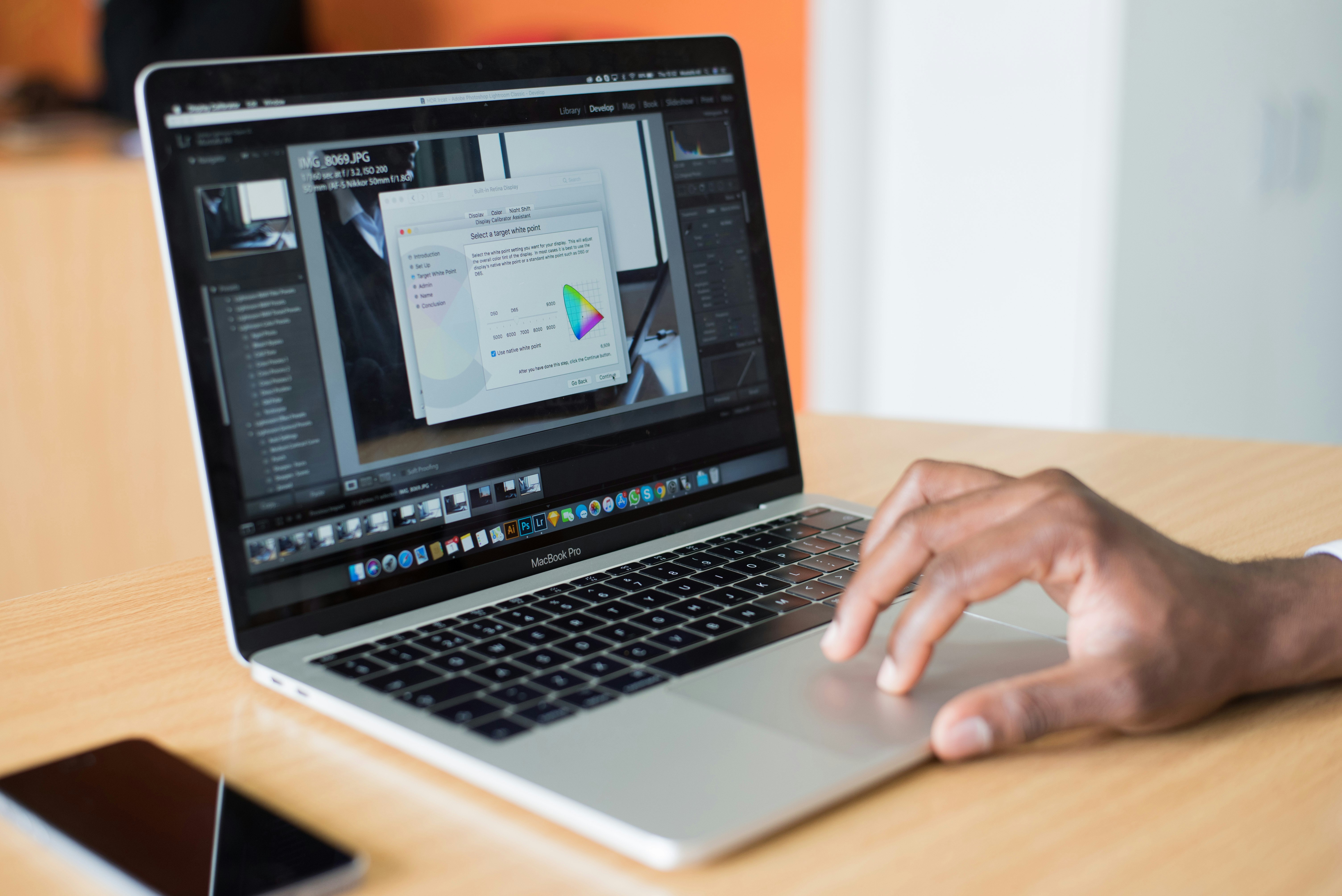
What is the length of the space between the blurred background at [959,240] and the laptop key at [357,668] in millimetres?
1779

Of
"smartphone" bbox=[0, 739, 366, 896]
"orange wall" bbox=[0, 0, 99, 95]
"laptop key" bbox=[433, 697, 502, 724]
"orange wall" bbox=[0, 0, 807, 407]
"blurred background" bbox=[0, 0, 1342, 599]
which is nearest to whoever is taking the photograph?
"smartphone" bbox=[0, 739, 366, 896]

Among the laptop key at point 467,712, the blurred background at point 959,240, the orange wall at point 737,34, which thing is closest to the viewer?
the laptop key at point 467,712

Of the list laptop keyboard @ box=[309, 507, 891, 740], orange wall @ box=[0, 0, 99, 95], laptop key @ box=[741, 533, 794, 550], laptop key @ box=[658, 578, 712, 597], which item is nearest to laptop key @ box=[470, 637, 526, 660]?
laptop keyboard @ box=[309, 507, 891, 740]

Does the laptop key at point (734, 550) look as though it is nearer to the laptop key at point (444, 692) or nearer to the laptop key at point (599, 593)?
the laptop key at point (599, 593)

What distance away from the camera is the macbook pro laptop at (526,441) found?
0.51 m

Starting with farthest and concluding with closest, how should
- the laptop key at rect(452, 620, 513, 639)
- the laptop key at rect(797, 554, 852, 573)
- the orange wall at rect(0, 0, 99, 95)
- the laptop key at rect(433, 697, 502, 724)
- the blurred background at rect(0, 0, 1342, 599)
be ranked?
1. the orange wall at rect(0, 0, 99, 95)
2. the blurred background at rect(0, 0, 1342, 599)
3. the laptop key at rect(797, 554, 852, 573)
4. the laptop key at rect(452, 620, 513, 639)
5. the laptop key at rect(433, 697, 502, 724)

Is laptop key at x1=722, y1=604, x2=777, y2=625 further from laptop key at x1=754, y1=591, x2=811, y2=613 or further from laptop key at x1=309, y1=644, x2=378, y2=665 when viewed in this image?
laptop key at x1=309, y1=644, x2=378, y2=665

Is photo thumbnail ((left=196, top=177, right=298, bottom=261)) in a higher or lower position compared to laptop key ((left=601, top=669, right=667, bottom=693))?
higher

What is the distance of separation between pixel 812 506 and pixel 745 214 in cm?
22

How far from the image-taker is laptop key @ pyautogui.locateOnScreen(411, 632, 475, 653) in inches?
23.4

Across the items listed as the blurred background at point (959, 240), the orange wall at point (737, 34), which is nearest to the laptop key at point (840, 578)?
the orange wall at point (737, 34)

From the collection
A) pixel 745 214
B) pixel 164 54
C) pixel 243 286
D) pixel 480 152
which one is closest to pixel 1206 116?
pixel 745 214

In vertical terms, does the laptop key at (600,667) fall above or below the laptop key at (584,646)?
below

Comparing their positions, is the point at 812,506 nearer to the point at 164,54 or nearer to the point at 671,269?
the point at 671,269
